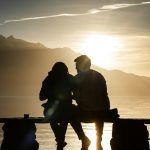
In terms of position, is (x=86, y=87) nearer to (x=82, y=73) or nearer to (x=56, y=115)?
(x=82, y=73)

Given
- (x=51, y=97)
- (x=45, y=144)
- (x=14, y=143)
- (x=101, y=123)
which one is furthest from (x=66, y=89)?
(x=45, y=144)

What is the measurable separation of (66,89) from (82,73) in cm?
67

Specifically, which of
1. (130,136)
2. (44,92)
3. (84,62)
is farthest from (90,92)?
(130,136)

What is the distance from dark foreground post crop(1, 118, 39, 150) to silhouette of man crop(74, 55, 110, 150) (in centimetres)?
159

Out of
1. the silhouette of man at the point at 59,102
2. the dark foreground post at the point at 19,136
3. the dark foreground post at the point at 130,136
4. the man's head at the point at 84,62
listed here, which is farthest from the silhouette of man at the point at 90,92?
the dark foreground post at the point at 19,136

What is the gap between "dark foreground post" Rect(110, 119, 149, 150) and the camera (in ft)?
33.2

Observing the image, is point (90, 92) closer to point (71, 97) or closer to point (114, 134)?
point (71, 97)

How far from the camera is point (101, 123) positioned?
1075cm

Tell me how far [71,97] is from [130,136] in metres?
2.11

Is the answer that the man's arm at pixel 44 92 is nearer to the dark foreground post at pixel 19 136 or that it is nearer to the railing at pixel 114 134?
the railing at pixel 114 134

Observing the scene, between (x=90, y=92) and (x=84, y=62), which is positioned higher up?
(x=84, y=62)

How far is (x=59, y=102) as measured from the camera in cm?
1098

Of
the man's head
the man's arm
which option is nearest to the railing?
the man's arm

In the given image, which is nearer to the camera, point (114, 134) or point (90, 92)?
point (114, 134)
